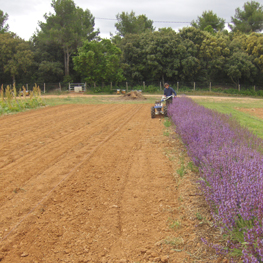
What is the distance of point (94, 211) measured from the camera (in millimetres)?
4082

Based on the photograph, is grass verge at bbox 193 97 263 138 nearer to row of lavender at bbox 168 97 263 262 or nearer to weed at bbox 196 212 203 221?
row of lavender at bbox 168 97 263 262

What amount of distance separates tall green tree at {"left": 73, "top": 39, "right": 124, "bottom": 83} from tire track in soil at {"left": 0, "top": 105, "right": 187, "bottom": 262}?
32823mm

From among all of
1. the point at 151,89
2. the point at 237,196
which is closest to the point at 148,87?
the point at 151,89

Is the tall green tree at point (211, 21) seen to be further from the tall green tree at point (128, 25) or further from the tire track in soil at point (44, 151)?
the tire track in soil at point (44, 151)

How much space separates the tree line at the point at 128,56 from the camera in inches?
1542

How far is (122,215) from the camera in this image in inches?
156

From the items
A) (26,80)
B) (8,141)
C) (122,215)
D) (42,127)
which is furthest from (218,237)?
(26,80)

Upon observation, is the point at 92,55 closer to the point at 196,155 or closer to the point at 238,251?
the point at 196,155

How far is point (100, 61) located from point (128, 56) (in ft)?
14.6

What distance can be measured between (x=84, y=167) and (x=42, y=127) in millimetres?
5491

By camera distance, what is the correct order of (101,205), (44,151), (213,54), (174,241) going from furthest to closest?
(213,54) < (44,151) < (101,205) < (174,241)

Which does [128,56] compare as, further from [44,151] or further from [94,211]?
[94,211]

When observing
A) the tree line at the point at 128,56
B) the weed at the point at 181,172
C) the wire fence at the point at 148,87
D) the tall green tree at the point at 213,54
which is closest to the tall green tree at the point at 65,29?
the tree line at the point at 128,56

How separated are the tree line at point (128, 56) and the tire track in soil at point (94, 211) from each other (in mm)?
33285
